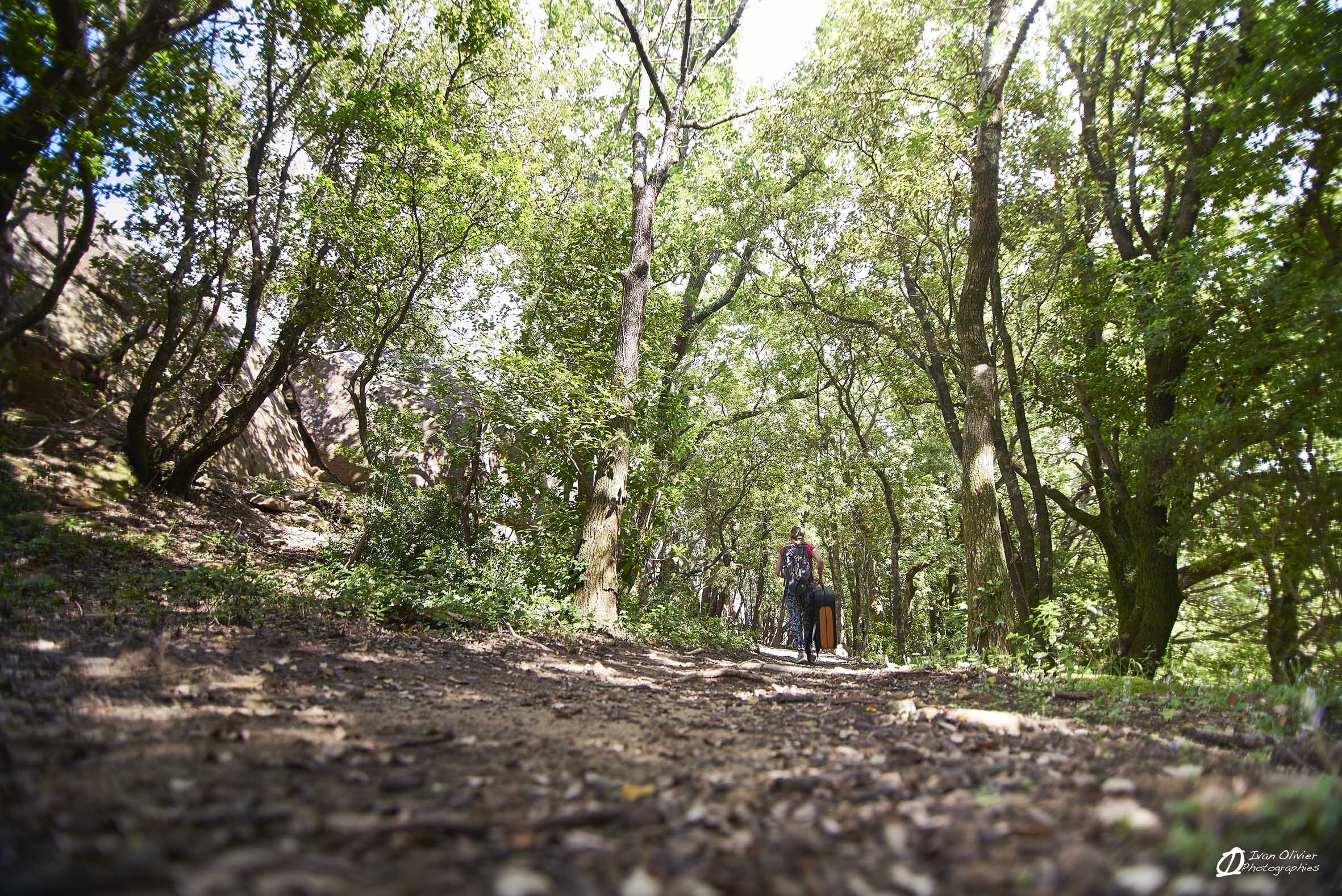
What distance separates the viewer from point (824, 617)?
11016 mm

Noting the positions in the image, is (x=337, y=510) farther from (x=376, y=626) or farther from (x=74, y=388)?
(x=376, y=626)

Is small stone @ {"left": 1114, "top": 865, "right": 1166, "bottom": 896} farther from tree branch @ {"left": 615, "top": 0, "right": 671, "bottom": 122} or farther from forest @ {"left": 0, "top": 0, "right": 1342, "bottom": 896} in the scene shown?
tree branch @ {"left": 615, "top": 0, "right": 671, "bottom": 122}

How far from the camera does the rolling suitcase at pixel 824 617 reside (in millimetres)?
10578

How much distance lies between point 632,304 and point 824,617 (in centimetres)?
639

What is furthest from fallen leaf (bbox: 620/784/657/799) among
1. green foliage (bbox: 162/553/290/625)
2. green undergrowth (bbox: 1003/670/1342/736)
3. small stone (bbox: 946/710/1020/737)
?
green foliage (bbox: 162/553/290/625)

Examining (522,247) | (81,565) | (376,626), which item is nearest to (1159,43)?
(522,247)

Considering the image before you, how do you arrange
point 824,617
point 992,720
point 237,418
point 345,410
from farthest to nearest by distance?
point 345,410 < point 824,617 < point 237,418 < point 992,720

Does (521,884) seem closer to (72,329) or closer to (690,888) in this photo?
(690,888)

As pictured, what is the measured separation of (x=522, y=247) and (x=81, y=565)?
→ 7.97 meters

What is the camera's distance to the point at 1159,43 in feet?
30.2

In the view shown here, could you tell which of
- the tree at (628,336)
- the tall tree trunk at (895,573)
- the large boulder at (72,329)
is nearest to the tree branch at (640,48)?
the tree at (628,336)

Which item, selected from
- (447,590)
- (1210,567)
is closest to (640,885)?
(447,590)

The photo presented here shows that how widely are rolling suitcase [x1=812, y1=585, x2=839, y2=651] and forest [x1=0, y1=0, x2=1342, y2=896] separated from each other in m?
0.91

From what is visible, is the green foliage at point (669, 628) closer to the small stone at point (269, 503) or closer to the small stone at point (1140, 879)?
the small stone at point (269, 503)
